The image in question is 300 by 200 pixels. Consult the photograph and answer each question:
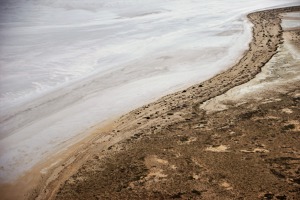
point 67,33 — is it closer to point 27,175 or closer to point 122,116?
point 122,116

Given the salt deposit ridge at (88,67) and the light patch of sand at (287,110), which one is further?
the salt deposit ridge at (88,67)

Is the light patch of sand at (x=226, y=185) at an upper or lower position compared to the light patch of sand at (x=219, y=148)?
lower

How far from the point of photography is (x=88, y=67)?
1030 centimetres

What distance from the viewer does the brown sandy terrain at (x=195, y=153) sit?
13.3 ft

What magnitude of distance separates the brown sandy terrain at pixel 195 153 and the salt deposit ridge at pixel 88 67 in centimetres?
87

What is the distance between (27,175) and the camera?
5.02 m

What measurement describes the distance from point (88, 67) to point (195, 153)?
21.6ft

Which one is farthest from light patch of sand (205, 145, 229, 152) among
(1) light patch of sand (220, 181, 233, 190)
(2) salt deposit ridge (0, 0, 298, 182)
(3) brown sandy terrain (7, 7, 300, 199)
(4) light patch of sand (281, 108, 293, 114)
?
(2) salt deposit ridge (0, 0, 298, 182)

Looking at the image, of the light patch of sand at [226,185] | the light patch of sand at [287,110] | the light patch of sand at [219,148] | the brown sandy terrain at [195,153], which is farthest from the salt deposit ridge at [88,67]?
the light patch of sand at [226,185]

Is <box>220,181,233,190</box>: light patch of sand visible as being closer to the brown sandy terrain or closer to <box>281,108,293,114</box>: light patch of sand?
the brown sandy terrain

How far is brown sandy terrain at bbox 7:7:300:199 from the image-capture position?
4.04 meters

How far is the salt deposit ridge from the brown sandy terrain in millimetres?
874

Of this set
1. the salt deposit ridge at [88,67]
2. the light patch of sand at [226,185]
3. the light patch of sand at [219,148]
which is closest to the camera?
the light patch of sand at [226,185]

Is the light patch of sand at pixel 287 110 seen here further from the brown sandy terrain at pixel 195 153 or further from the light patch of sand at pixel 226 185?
the light patch of sand at pixel 226 185
